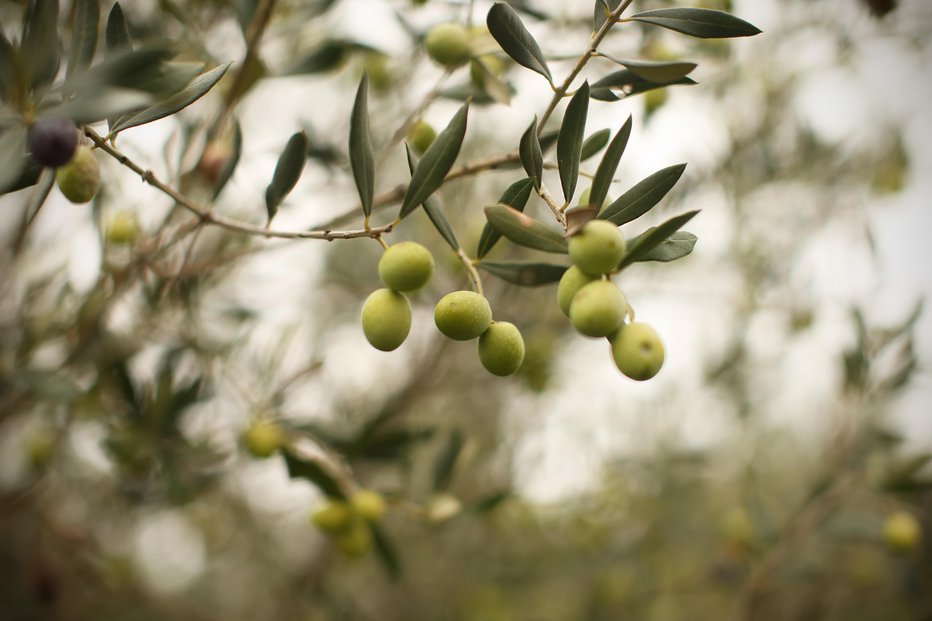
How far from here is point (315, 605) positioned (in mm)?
2967

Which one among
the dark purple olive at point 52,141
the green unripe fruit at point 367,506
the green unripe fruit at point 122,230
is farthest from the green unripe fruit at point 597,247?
the green unripe fruit at point 122,230

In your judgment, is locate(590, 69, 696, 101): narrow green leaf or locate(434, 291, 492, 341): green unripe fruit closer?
locate(434, 291, 492, 341): green unripe fruit

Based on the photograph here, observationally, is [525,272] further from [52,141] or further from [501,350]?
[52,141]

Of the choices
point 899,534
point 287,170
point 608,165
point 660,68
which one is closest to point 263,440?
point 287,170

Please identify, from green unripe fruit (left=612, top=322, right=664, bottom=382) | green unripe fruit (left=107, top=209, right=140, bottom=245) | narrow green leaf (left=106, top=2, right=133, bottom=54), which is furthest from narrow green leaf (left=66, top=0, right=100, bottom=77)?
green unripe fruit (left=107, top=209, right=140, bottom=245)

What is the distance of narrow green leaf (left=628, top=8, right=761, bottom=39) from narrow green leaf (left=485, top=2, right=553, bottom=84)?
143mm

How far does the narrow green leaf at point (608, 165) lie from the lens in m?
0.77

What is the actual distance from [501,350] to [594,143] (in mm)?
418

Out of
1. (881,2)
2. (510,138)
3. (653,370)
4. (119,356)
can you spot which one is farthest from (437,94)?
(510,138)

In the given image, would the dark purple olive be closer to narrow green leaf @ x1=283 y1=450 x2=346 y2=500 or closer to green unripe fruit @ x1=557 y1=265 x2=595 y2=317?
green unripe fruit @ x1=557 y1=265 x2=595 y2=317

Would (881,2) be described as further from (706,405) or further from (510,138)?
(706,405)

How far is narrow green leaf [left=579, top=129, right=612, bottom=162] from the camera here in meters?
0.97

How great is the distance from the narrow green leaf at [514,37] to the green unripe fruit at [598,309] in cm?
36

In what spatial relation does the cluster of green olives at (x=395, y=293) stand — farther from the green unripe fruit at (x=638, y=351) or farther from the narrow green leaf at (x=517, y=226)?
the green unripe fruit at (x=638, y=351)
